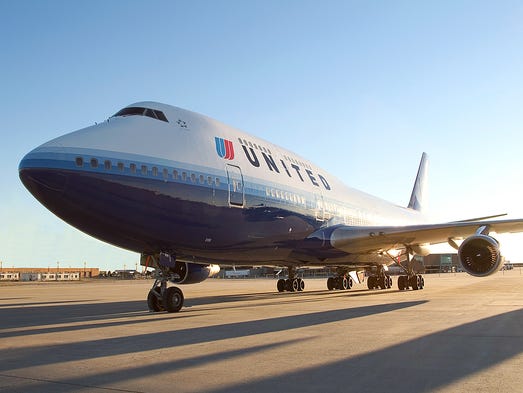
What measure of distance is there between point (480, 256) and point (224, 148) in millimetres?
8440

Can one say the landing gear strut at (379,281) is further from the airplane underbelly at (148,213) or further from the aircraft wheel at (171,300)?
the aircraft wheel at (171,300)

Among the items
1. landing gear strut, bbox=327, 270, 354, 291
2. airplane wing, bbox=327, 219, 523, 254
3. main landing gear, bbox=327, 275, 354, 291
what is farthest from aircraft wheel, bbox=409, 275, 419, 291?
airplane wing, bbox=327, 219, 523, 254

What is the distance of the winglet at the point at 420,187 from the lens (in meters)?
35.8

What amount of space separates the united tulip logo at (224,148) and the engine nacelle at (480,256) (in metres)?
7.60

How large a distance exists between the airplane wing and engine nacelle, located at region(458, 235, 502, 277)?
1.82 meters

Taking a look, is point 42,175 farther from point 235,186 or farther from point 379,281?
point 379,281

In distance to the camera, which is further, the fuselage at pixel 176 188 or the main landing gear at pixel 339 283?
the main landing gear at pixel 339 283

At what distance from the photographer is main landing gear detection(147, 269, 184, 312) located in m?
12.4

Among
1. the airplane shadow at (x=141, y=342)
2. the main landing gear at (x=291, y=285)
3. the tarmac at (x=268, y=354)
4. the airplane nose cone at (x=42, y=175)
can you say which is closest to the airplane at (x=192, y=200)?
the airplane nose cone at (x=42, y=175)

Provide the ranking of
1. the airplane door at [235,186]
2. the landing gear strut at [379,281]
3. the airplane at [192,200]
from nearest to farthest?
the airplane at [192,200], the airplane door at [235,186], the landing gear strut at [379,281]

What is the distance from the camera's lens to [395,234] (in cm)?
1930

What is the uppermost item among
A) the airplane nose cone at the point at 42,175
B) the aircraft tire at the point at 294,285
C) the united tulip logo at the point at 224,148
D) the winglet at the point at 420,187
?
the winglet at the point at 420,187

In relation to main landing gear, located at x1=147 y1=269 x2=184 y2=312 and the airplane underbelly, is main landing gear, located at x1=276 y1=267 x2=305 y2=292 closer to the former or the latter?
the airplane underbelly

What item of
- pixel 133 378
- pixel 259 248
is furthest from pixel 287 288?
pixel 133 378
